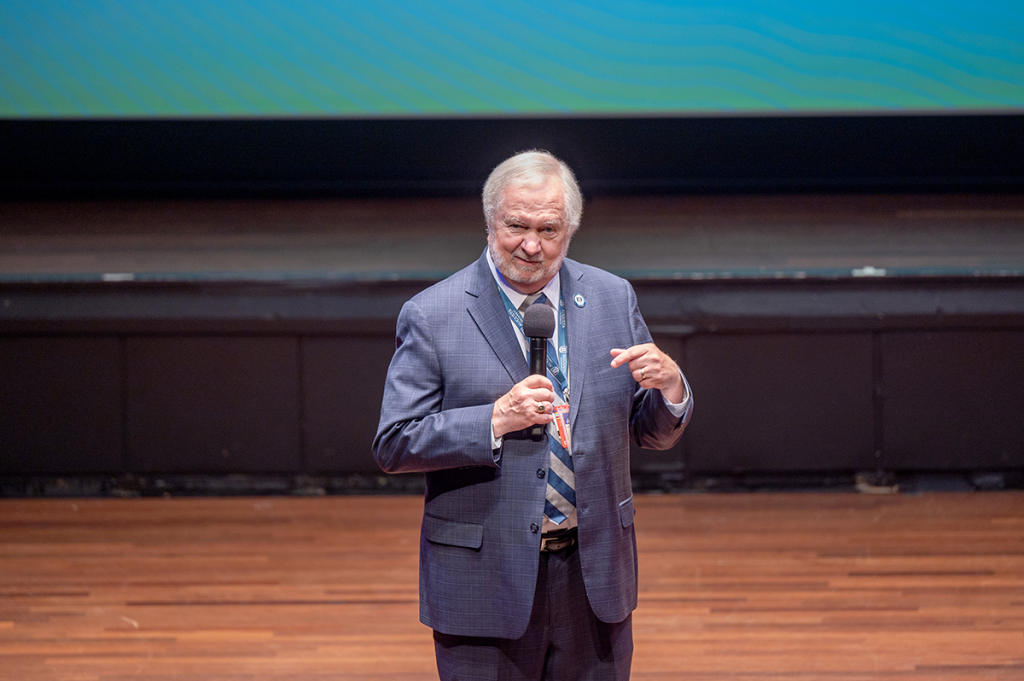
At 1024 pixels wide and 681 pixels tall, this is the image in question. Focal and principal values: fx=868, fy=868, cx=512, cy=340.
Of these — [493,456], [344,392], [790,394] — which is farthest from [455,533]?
[790,394]

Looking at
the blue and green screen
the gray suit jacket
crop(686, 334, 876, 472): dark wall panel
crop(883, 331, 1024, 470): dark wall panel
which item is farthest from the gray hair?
the blue and green screen

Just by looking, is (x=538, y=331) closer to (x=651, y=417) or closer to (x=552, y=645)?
(x=651, y=417)

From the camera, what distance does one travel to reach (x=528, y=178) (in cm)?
121

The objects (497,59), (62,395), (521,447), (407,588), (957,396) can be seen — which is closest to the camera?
(521,447)

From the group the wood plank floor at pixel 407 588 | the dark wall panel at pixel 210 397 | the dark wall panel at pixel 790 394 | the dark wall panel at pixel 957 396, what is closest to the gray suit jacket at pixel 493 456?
the wood plank floor at pixel 407 588

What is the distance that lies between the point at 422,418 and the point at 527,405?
184 millimetres

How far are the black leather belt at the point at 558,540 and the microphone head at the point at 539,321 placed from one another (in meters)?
0.30

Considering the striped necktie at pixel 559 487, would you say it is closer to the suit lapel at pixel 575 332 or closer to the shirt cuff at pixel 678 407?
the suit lapel at pixel 575 332

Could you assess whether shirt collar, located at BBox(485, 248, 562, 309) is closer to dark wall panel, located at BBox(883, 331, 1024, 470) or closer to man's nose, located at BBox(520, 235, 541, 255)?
man's nose, located at BBox(520, 235, 541, 255)

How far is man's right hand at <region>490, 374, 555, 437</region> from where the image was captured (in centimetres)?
113

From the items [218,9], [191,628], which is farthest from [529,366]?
[218,9]

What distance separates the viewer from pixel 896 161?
4.60m

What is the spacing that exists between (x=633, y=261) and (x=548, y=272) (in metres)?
2.92

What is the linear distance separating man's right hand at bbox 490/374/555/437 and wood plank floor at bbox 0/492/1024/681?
4.81ft
